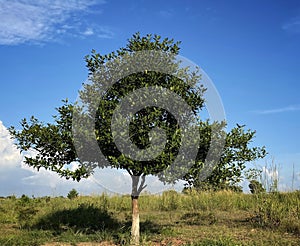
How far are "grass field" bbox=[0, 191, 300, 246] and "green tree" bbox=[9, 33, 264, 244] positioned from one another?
2311 mm

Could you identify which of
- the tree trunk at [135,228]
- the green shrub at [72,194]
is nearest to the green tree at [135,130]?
the tree trunk at [135,228]

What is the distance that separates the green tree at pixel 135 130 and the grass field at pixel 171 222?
2.31 meters

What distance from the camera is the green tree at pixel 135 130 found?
1141cm

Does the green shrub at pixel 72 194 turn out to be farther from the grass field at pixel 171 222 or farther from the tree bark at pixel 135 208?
the tree bark at pixel 135 208

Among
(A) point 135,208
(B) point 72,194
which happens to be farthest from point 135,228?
(B) point 72,194

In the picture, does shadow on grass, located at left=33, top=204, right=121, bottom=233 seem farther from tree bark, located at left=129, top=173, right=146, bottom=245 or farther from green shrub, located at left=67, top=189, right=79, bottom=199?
green shrub, located at left=67, top=189, right=79, bottom=199

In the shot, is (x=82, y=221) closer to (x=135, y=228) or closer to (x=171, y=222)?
(x=171, y=222)

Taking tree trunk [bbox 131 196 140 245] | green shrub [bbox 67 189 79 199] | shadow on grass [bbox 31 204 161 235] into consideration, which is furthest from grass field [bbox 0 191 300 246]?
green shrub [bbox 67 189 79 199]

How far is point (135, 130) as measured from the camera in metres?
11.3

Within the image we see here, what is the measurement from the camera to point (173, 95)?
12.4 meters

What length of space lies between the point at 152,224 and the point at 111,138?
838 cm

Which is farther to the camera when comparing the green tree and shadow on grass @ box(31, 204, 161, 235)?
shadow on grass @ box(31, 204, 161, 235)

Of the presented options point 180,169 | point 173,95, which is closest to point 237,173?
point 180,169

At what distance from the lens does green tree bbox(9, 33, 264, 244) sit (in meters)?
11.4
